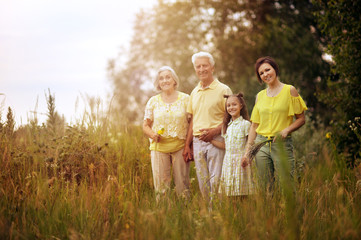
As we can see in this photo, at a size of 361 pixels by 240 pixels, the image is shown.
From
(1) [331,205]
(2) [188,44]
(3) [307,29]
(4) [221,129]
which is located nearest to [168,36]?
(2) [188,44]

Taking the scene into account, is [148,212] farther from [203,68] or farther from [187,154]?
[203,68]

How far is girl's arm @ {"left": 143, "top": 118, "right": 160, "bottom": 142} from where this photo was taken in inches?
176

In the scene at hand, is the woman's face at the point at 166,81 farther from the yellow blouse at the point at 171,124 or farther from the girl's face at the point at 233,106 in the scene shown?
the girl's face at the point at 233,106

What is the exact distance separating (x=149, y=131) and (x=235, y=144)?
119 centimetres

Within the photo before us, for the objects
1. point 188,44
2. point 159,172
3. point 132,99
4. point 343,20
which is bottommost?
point 159,172

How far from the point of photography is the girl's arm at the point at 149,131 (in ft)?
14.7

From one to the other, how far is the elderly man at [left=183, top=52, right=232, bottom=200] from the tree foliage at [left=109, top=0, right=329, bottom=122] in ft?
19.9

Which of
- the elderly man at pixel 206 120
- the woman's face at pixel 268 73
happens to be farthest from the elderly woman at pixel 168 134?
the woman's face at pixel 268 73

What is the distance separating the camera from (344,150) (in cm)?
555

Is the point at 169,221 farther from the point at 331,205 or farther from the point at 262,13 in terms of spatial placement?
the point at 262,13

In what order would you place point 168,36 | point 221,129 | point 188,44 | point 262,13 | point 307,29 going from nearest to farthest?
1. point 221,129
2. point 307,29
3. point 262,13
4. point 188,44
5. point 168,36

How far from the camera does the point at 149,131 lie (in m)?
4.62

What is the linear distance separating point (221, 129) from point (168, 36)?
14.4m

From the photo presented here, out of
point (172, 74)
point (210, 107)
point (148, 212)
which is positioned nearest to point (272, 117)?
point (210, 107)
